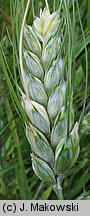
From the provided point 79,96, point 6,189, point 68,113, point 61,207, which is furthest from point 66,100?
point 6,189

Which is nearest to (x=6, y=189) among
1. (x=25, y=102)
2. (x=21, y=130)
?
(x=21, y=130)

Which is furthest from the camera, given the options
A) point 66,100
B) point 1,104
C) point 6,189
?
point 6,189

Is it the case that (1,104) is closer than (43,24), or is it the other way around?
(43,24)

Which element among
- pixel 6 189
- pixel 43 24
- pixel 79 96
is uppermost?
pixel 43 24

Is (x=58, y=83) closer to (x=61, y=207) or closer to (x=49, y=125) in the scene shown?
(x=49, y=125)

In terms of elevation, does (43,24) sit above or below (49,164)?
above

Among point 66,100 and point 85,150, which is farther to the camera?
point 85,150

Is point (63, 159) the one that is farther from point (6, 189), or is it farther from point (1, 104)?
point (6, 189)

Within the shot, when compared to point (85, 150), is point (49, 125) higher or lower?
higher

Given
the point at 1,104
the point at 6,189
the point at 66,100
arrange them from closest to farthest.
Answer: the point at 66,100 < the point at 1,104 < the point at 6,189
